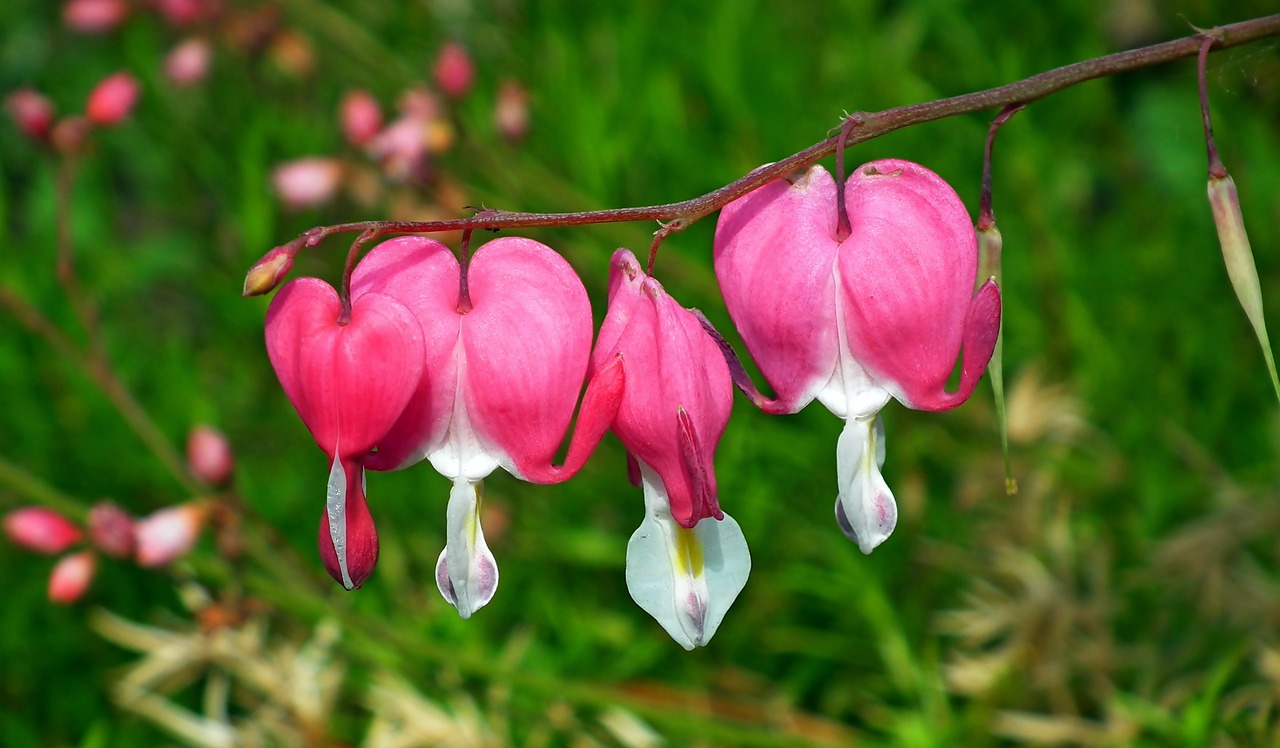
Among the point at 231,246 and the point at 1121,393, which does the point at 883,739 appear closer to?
the point at 1121,393

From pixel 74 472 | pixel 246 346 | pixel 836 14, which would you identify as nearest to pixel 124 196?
pixel 246 346

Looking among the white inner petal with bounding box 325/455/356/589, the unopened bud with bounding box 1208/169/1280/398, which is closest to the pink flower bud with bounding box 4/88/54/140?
the white inner petal with bounding box 325/455/356/589

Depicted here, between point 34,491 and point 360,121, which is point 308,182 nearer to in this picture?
point 360,121

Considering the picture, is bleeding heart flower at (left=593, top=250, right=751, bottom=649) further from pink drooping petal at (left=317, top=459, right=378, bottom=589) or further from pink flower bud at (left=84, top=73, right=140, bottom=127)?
pink flower bud at (left=84, top=73, right=140, bottom=127)

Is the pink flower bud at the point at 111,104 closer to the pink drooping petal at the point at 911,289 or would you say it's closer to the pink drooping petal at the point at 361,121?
the pink drooping petal at the point at 361,121

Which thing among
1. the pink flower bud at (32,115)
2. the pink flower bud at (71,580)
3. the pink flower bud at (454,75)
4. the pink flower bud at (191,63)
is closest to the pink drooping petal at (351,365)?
the pink flower bud at (71,580)

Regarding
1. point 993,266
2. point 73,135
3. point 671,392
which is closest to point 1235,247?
point 993,266
